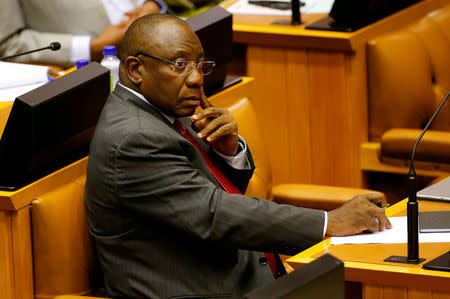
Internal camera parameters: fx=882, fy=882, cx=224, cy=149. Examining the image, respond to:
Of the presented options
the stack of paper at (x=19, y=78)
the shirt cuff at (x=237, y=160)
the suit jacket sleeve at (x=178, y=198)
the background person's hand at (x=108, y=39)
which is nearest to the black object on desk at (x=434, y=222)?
the suit jacket sleeve at (x=178, y=198)

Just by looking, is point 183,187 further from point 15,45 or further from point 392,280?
point 15,45

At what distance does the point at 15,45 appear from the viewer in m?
3.68

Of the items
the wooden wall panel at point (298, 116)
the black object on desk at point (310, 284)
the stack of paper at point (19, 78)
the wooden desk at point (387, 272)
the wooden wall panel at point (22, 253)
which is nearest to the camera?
the black object on desk at point (310, 284)

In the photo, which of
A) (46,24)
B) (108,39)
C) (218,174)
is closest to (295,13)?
(108,39)

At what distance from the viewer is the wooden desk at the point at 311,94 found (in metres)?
3.79

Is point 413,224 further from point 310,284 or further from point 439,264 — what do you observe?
point 310,284

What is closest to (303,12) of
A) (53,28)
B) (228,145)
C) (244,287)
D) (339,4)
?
(339,4)

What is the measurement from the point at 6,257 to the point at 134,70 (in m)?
0.59

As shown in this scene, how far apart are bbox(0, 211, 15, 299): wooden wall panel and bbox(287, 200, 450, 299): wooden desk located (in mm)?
731

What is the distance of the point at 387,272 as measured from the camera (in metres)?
2.01

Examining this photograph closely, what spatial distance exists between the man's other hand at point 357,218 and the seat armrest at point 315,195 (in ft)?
2.15

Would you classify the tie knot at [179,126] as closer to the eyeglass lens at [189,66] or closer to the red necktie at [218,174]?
the red necktie at [218,174]

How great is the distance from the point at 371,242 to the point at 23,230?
2.90 feet

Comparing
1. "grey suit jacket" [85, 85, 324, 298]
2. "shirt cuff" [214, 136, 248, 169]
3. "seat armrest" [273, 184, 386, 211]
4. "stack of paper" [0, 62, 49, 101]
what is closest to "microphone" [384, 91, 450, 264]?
"grey suit jacket" [85, 85, 324, 298]
